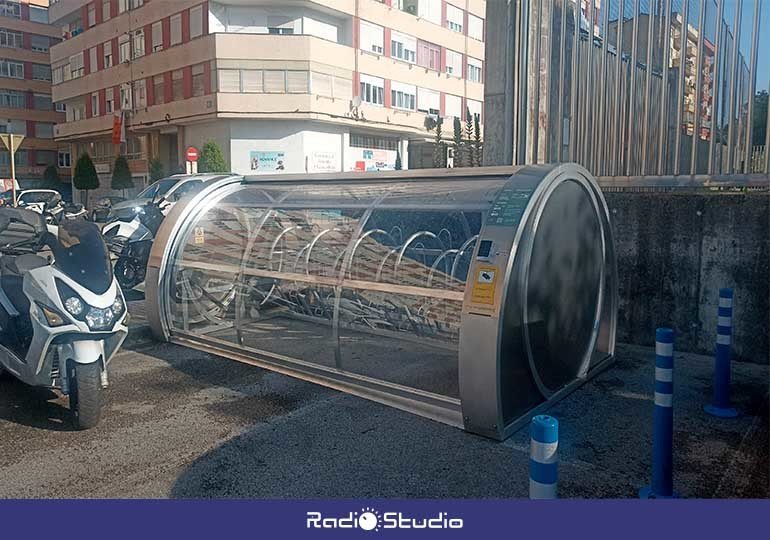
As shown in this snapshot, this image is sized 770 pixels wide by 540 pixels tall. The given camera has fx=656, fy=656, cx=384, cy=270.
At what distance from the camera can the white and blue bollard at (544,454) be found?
8.15 feet

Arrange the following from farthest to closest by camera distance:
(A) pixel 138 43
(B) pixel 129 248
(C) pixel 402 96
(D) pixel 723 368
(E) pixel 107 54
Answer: (E) pixel 107 54 → (A) pixel 138 43 → (C) pixel 402 96 → (B) pixel 129 248 → (D) pixel 723 368

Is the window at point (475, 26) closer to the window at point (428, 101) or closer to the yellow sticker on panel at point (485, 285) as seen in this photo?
the window at point (428, 101)

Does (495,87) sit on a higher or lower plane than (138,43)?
lower

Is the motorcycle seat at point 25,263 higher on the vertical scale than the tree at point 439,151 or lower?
lower

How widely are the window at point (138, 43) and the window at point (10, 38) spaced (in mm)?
18543

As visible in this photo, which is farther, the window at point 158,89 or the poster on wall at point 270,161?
the window at point 158,89

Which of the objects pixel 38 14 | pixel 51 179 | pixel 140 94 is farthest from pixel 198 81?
pixel 38 14

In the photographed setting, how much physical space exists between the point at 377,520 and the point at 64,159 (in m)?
46.9

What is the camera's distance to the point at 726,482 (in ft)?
11.8

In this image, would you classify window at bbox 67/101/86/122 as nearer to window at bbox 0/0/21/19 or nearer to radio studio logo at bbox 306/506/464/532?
window at bbox 0/0/21/19

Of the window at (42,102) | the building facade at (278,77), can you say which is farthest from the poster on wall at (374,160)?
the window at (42,102)

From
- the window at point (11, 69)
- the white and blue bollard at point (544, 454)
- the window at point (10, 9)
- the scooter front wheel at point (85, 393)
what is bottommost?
the scooter front wheel at point (85, 393)

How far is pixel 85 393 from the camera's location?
4.21m

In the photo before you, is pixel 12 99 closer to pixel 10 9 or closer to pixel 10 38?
pixel 10 38
